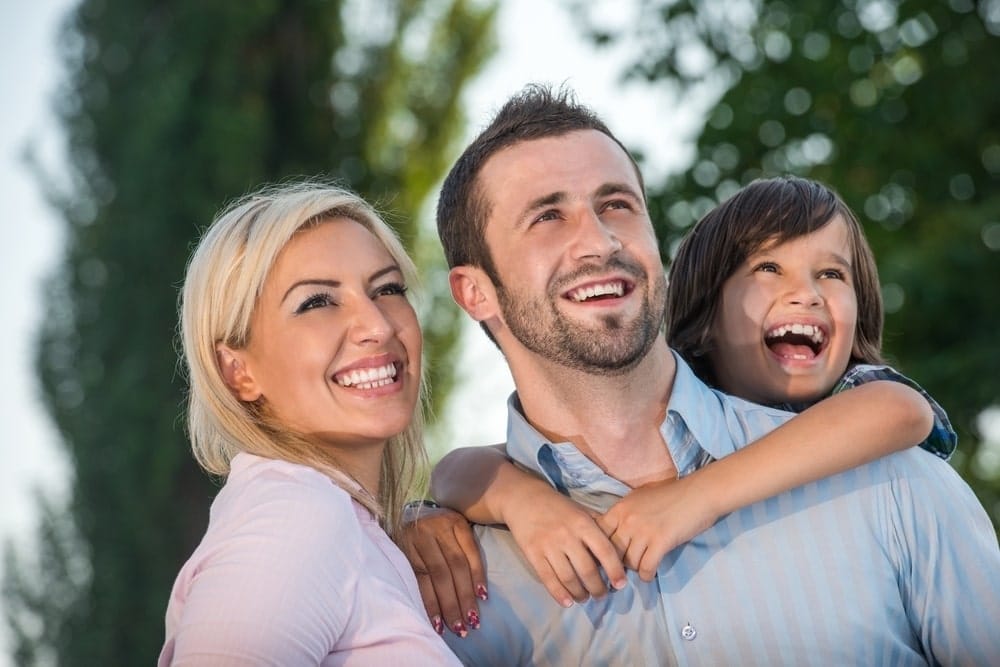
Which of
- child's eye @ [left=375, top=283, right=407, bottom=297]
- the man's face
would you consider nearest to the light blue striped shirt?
the man's face

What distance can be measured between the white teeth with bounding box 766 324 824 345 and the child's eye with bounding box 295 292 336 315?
113 centimetres

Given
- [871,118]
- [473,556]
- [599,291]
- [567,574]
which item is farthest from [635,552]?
[871,118]

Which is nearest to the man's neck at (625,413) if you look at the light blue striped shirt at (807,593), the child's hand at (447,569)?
the light blue striped shirt at (807,593)

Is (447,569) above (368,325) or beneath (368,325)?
beneath

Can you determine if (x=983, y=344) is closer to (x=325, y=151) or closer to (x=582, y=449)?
(x=582, y=449)

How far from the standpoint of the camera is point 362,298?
2582 mm

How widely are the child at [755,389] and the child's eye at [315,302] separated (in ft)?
1.79

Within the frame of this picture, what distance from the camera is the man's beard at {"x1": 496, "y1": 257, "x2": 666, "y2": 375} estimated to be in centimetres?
270

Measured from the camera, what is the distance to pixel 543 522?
2.55 meters

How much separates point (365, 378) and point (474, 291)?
1.77 feet

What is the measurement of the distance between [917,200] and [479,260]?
542 cm

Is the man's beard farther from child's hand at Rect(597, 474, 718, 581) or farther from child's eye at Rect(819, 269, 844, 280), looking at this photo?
child's eye at Rect(819, 269, 844, 280)

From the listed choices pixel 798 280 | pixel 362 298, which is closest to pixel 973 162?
pixel 798 280

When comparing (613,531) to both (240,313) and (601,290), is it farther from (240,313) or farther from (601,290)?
(240,313)
